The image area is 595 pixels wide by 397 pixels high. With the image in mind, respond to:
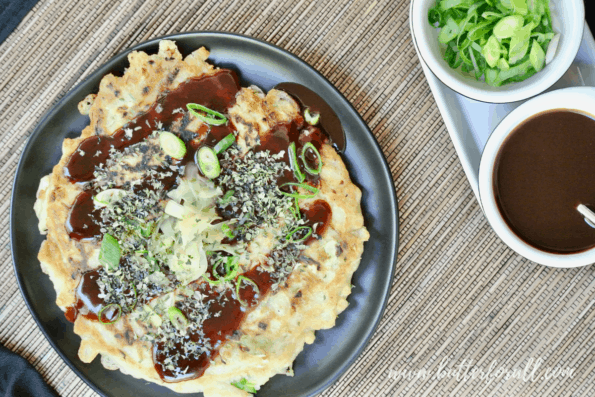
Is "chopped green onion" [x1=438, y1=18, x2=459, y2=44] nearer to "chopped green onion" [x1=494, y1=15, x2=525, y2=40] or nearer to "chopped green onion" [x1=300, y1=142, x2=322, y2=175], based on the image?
"chopped green onion" [x1=494, y1=15, x2=525, y2=40]

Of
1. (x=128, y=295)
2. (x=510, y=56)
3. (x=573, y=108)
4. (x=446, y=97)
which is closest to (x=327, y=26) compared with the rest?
(x=446, y=97)

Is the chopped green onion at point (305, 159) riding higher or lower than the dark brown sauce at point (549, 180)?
higher

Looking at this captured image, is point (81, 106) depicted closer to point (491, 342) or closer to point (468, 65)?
point (468, 65)

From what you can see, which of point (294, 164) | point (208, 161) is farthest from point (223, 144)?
point (294, 164)

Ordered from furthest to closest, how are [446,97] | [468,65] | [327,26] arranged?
[327,26] < [446,97] < [468,65]

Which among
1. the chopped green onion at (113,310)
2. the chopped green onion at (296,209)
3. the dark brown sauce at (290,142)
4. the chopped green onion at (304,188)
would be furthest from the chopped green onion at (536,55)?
the chopped green onion at (113,310)

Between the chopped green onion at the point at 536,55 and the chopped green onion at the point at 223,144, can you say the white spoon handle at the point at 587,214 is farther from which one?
the chopped green onion at the point at 223,144
